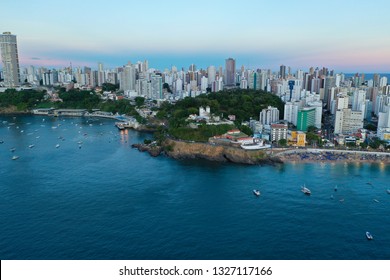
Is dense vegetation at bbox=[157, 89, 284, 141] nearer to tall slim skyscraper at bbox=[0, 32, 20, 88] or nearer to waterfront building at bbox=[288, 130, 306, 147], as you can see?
waterfront building at bbox=[288, 130, 306, 147]

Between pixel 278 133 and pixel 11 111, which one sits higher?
pixel 278 133

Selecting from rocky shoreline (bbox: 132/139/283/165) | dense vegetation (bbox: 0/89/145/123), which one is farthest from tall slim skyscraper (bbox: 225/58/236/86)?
rocky shoreline (bbox: 132/139/283/165)

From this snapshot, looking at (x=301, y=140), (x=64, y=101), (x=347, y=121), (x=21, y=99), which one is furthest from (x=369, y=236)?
(x=21, y=99)

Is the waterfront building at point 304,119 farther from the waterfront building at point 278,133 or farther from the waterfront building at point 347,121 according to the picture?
the waterfront building at point 278,133

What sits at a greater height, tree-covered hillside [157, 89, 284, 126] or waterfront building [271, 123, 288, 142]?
tree-covered hillside [157, 89, 284, 126]

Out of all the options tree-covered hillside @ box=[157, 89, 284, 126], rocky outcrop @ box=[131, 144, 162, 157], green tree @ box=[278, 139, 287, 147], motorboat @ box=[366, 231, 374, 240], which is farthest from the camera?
tree-covered hillside @ box=[157, 89, 284, 126]

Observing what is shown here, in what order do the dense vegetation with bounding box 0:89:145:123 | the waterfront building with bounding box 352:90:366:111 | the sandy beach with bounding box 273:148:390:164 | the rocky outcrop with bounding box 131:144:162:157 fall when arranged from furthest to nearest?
the dense vegetation with bounding box 0:89:145:123
the waterfront building with bounding box 352:90:366:111
the rocky outcrop with bounding box 131:144:162:157
the sandy beach with bounding box 273:148:390:164

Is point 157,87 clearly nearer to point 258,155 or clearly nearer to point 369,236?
point 258,155

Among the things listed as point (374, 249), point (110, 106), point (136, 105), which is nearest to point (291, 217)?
point (374, 249)

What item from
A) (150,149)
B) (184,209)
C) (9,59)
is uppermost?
(9,59)
